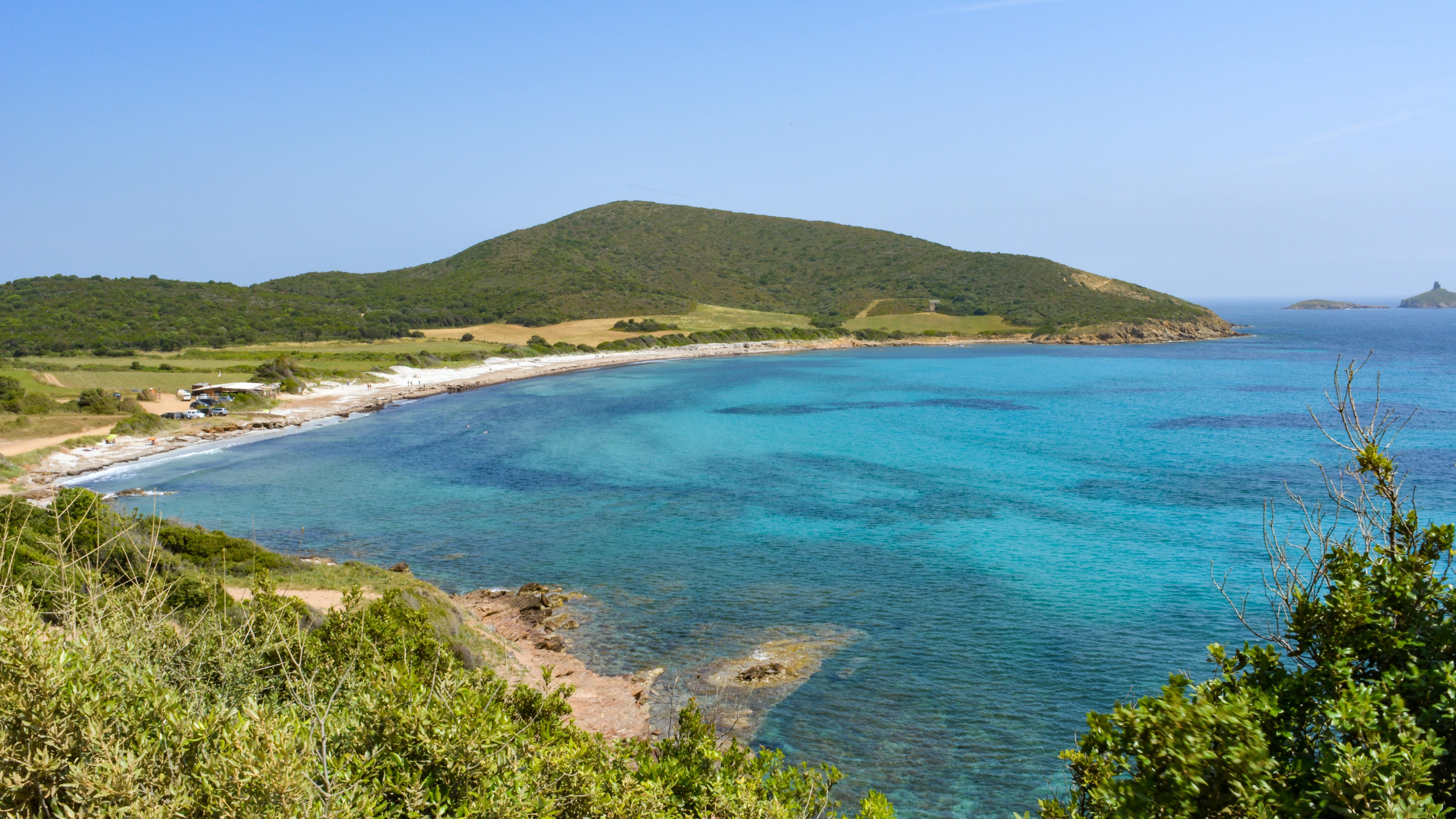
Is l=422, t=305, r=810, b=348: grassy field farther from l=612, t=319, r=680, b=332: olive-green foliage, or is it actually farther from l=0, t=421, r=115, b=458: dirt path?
l=0, t=421, r=115, b=458: dirt path

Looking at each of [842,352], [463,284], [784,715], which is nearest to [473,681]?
[784,715]

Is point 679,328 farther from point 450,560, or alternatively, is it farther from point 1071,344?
point 450,560

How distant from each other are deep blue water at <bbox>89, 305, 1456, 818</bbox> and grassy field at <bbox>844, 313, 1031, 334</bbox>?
2622 inches

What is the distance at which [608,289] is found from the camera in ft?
462

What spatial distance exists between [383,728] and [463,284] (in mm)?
145365

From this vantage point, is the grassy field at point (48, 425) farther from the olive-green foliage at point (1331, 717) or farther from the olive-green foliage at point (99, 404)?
the olive-green foliage at point (1331, 717)

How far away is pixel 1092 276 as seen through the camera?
6117 inches

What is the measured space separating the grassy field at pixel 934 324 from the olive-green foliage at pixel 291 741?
12535 centimetres

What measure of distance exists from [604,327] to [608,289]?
72.4 feet

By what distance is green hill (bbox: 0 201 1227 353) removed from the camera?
97812 mm

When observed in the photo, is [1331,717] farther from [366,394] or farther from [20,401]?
[366,394]

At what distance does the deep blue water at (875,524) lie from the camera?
16406 mm

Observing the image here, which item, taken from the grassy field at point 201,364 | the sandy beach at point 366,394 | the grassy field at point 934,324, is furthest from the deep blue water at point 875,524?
the grassy field at point 934,324

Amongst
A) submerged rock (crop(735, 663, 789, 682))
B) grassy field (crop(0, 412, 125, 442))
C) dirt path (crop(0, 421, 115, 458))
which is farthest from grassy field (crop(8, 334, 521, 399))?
submerged rock (crop(735, 663, 789, 682))
